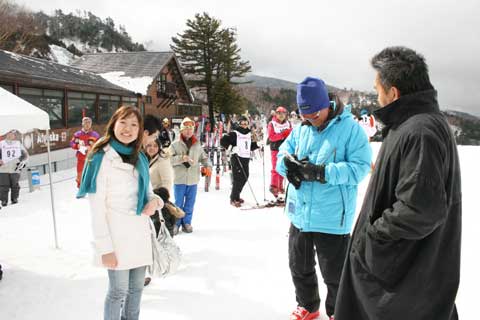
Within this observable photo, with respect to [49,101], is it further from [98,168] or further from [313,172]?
[313,172]

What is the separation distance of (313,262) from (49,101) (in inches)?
535

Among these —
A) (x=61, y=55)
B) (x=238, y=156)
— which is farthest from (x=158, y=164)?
(x=61, y=55)

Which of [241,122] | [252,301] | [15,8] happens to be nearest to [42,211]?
[241,122]

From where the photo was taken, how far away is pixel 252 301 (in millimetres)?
3195

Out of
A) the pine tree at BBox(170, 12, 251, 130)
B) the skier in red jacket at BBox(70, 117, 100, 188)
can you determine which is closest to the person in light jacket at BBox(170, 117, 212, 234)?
the skier in red jacket at BBox(70, 117, 100, 188)

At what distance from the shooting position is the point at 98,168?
206cm

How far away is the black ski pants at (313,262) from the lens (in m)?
2.54

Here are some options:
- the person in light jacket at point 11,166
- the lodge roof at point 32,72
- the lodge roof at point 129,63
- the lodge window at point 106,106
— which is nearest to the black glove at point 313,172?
the person in light jacket at point 11,166

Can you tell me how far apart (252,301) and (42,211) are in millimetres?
5312

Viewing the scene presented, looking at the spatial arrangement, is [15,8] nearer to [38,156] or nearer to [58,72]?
[58,72]

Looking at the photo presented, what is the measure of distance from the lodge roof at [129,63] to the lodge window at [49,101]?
10.2 m

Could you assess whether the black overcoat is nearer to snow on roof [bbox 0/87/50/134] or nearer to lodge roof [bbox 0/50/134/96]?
snow on roof [bbox 0/87/50/134]

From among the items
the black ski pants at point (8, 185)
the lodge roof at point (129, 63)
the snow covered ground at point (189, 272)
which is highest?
the lodge roof at point (129, 63)

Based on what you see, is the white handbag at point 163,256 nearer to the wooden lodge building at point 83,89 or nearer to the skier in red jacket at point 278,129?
the skier in red jacket at point 278,129
